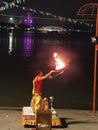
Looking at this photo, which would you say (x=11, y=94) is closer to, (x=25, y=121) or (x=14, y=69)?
(x=25, y=121)

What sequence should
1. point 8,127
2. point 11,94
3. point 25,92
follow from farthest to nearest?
point 25,92 → point 11,94 → point 8,127

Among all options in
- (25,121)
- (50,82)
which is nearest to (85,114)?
(25,121)

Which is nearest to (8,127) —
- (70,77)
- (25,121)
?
(25,121)

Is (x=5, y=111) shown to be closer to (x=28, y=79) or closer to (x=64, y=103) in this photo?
(x=64, y=103)

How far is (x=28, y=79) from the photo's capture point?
32.8m

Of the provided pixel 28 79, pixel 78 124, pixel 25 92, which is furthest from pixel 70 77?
pixel 78 124

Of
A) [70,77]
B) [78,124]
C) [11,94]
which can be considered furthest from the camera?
[70,77]

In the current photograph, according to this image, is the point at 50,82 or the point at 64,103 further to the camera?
the point at 50,82

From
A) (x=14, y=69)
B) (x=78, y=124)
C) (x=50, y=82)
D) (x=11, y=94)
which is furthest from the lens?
(x=14, y=69)

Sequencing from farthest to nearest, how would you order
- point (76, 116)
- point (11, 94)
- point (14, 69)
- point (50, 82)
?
point (14, 69) < point (50, 82) < point (11, 94) < point (76, 116)

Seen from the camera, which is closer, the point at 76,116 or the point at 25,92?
the point at 76,116

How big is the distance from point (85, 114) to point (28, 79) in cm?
1769

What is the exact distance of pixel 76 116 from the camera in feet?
48.2

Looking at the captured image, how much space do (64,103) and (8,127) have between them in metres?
8.51
